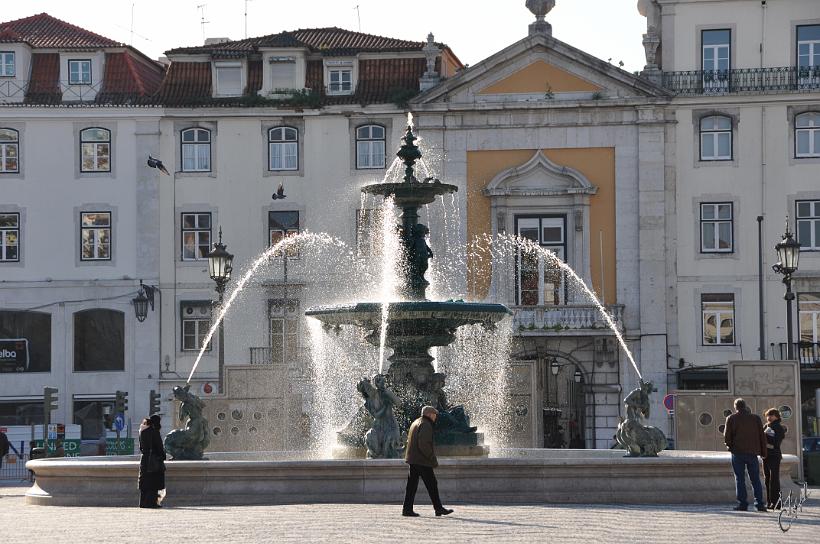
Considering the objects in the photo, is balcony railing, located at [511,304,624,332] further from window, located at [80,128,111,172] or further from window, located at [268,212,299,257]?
window, located at [80,128,111,172]

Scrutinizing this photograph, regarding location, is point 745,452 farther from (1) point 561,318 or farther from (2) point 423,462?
(1) point 561,318

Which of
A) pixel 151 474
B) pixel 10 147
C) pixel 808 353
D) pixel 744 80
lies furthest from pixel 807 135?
pixel 151 474

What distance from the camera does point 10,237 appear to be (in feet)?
164

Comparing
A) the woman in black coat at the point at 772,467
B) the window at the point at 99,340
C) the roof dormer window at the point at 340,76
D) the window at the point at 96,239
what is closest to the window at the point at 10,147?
the window at the point at 96,239

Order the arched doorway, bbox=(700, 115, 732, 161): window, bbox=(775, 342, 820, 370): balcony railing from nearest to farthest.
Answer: bbox=(775, 342, 820, 370): balcony railing → bbox=(700, 115, 732, 161): window → the arched doorway

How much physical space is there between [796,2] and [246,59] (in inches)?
599

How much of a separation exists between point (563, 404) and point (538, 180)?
432 inches

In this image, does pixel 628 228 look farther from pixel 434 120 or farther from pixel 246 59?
pixel 246 59

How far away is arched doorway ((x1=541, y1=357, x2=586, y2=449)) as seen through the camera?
48875 mm

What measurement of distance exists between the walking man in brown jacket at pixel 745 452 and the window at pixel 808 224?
27.5m

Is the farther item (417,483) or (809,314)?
(809,314)

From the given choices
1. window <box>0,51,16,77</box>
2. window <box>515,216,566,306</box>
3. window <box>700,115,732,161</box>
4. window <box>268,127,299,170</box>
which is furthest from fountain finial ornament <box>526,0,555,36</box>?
window <box>0,51,16,77</box>

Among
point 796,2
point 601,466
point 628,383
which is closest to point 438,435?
point 601,466

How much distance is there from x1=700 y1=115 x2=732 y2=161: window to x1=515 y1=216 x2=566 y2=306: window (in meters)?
4.29
